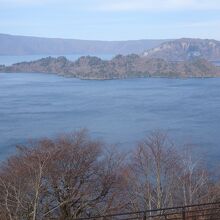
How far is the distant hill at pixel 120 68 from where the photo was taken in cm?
6782

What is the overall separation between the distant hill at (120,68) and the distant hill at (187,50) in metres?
30.1

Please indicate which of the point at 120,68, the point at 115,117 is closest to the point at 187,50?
the point at 120,68

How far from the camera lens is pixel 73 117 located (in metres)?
25.9

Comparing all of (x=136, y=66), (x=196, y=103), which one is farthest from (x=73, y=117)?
(x=136, y=66)

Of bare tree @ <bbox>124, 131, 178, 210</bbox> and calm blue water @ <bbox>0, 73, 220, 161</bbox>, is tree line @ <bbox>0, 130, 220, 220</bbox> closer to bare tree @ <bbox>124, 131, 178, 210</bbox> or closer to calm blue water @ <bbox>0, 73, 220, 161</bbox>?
bare tree @ <bbox>124, 131, 178, 210</bbox>

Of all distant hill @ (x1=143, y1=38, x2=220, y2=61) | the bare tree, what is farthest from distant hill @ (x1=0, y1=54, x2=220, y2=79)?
the bare tree

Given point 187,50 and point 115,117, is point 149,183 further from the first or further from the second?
point 187,50

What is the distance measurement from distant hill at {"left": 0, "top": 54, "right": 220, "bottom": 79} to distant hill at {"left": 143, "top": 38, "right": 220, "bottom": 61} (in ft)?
98.9

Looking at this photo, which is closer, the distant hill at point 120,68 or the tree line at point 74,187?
the tree line at point 74,187

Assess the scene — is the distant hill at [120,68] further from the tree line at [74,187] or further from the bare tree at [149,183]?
the tree line at [74,187]

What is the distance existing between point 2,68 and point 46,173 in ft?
238

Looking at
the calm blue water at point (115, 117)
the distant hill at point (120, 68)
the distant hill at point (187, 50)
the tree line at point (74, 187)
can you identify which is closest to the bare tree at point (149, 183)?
the tree line at point (74, 187)

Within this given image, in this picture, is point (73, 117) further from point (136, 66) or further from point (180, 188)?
point (136, 66)

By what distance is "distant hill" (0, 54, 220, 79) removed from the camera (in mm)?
67825
